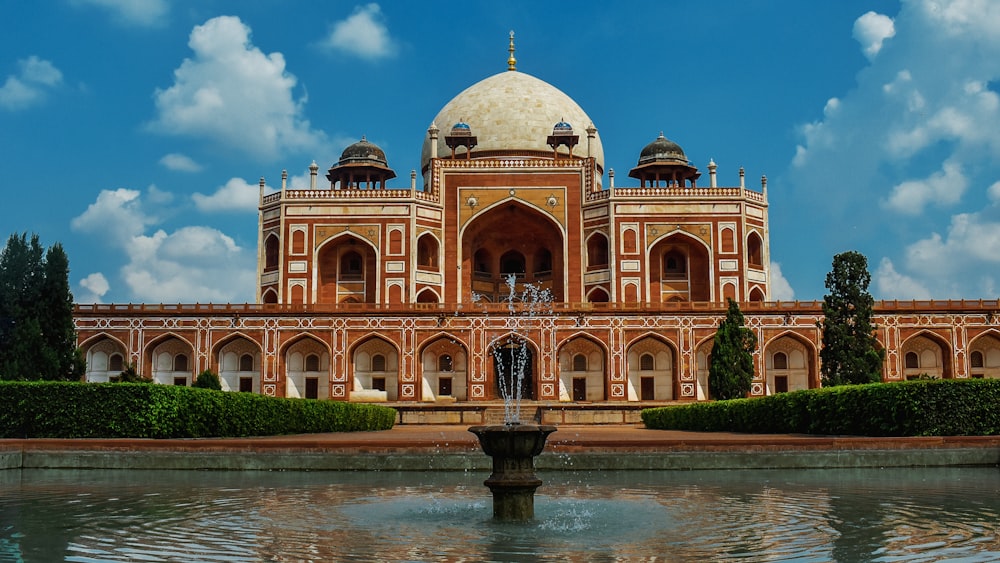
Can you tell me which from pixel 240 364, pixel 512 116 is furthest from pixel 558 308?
pixel 512 116

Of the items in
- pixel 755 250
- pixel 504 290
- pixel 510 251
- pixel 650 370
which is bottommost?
pixel 650 370

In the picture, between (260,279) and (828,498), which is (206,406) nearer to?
(828,498)

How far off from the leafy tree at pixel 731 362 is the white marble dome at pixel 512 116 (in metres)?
18.3

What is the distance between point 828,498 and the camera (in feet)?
26.5

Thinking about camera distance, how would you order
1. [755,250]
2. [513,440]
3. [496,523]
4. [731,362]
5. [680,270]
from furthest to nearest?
[755,250] → [680,270] → [731,362] → [513,440] → [496,523]

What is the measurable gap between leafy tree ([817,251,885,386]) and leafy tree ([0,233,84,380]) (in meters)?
17.5

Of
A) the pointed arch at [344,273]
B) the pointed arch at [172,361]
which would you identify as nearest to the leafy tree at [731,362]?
the pointed arch at [344,273]

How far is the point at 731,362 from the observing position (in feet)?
82.7

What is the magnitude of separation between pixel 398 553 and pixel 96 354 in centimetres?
3053

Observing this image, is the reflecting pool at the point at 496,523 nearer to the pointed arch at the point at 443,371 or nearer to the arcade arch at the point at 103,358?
the pointed arch at the point at 443,371

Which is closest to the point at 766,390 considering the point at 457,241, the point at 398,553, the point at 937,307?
the point at 937,307

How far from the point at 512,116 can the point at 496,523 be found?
122ft

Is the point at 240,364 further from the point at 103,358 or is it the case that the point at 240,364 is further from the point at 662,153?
the point at 662,153

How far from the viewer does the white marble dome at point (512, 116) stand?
4266cm
